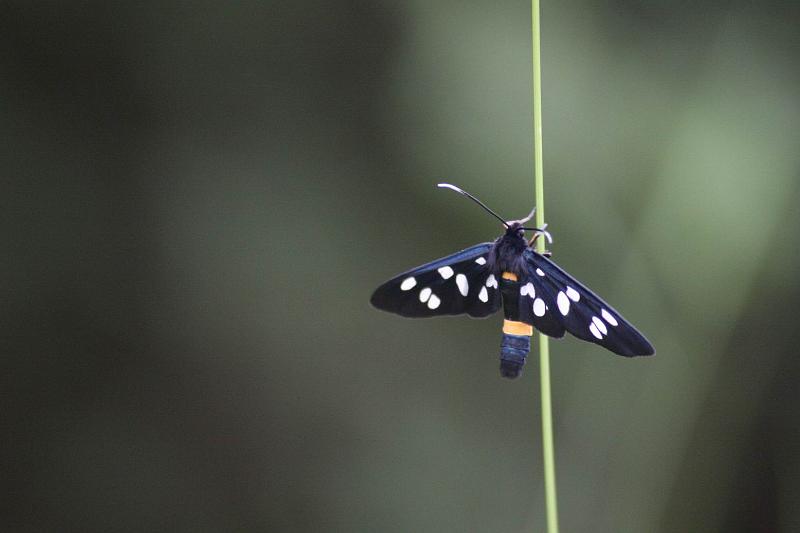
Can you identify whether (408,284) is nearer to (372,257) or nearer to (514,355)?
(514,355)

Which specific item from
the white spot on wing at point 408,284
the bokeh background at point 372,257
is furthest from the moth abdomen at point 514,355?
the bokeh background at point 372,257

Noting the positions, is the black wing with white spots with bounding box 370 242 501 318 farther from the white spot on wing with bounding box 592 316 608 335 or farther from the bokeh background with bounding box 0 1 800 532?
the bokeh background with bounding box 0 1 800 532

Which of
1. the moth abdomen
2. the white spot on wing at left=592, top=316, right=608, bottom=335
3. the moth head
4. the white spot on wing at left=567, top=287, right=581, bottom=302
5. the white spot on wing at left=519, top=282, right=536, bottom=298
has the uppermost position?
the moth head

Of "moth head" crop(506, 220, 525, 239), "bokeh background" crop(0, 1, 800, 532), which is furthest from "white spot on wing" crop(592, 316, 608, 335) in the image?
"bokeh background" crop(0, 1, 800, 532)

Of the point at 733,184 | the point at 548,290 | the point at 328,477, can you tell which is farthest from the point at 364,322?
the point at 733,184

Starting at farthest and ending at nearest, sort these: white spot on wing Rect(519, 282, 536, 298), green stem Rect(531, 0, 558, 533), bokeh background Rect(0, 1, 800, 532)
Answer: bokeh background Rect(0, 1, 800, 532) < white spot on wing Rect(519, 282, 536, 298) < green stem Rect(531, 0, 558, 533)

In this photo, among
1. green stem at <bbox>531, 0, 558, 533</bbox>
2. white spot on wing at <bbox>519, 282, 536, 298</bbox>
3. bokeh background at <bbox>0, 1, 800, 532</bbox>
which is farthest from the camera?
bokeh background at <bbox>0, 1, 800, 532</bbox>

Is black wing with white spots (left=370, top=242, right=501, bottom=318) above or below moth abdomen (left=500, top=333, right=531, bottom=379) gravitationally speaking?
above

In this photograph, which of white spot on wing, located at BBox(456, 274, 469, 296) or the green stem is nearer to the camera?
the green stem
